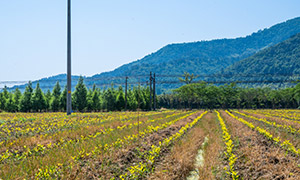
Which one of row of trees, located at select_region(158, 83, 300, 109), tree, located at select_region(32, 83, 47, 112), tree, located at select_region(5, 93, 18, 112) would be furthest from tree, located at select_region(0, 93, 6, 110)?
row of trees, located at select_region(158, 83, 300, 109)

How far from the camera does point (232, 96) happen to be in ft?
247

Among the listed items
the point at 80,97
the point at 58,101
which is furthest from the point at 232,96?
the point at 58,101

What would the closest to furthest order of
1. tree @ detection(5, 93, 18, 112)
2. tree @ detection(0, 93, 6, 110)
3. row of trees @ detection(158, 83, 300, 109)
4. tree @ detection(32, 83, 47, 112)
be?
1. tree @ detection(32, 83, 47, 112)
2. tree @ detection(5, 93, 18, 112)
3. tree @ detection(0, 93, 6, 110)
4. row of trees @ detection(158, 83, 300, 109)

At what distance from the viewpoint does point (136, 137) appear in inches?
426

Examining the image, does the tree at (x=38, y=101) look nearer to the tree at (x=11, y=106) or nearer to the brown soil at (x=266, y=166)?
the tree at (x=11, y=106)

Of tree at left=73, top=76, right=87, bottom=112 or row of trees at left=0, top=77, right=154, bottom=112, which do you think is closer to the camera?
row of trees at left=0, top=77, right=154, bottom=112

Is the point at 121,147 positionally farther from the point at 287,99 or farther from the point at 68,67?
the point at 287,99

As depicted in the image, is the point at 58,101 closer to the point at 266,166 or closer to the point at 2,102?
the point at 2,102

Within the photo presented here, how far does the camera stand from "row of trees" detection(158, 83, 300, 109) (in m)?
67.5

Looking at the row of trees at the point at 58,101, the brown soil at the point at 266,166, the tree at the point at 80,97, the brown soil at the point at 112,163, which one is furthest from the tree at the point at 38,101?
the brown soil at the point at 266,166

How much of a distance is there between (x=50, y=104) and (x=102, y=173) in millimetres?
54280

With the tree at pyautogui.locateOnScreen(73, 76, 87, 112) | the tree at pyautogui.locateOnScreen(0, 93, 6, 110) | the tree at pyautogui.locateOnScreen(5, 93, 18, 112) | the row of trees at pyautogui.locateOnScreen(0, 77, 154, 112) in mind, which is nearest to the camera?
the row of trees at pyautogui.locateOnScreen(0, 77, 154, 112)

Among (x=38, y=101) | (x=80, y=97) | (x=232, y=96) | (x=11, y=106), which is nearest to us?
(x=38, y=101)

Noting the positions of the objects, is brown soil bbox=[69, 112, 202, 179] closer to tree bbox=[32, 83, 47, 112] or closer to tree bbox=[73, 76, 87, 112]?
tree bbox=[73, 76, 87, 112]
